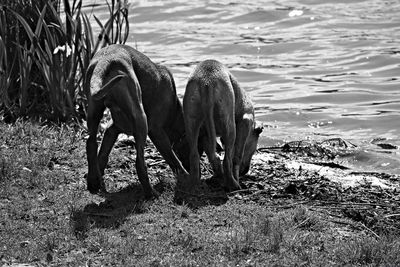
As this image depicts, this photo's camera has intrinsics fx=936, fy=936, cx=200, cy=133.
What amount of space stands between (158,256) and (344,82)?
8.30 meters

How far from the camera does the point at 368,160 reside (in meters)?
10.6

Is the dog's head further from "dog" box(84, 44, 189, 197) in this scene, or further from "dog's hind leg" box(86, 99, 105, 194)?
"dog's hind leg" box(86, 99, 105, 194)

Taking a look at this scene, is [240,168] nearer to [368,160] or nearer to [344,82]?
[368,160]

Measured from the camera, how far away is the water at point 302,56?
40.6 feet

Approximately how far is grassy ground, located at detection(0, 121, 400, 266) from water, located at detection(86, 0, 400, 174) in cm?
228

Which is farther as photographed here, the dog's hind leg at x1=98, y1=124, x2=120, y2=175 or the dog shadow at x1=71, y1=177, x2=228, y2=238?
the dog's hind leg at x1=98, y1=124, x2=120, y2=175

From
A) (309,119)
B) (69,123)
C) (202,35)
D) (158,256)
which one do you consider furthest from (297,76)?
(158,256)

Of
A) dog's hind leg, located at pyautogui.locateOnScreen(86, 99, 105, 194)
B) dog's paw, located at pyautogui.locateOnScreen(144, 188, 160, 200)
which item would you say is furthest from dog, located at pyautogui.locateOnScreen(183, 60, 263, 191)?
dog's hind leg, located at pyautogui.locateOnScreen(86, 99, 105, 194)

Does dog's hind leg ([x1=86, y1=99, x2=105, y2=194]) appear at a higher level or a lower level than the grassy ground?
higher

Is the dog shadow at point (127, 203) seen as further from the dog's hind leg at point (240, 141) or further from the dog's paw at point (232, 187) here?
the dog's hind leg at point (240, 141)

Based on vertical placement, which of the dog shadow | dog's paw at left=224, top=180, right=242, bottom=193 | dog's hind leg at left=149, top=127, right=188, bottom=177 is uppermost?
dog's hind leg at left=149, top=127, right=188, bottom=177

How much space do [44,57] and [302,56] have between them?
261 inches

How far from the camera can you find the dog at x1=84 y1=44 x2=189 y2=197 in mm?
7816

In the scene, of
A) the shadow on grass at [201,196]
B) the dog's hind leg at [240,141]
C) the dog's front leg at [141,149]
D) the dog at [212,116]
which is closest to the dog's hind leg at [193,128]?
the dog at [212,116]
